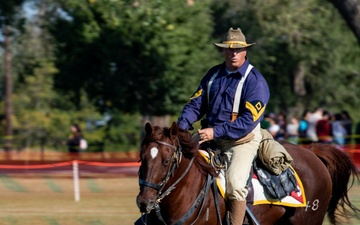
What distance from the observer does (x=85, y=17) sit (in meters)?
27.6

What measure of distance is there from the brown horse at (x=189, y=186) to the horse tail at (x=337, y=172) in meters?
0.32

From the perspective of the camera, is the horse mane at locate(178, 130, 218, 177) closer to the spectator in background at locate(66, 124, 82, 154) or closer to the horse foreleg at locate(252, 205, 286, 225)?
the horse foreleg at locate(252, 205, 286, 225)

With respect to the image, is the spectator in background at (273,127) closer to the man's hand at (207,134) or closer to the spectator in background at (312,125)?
the spectator in background at (312,125)

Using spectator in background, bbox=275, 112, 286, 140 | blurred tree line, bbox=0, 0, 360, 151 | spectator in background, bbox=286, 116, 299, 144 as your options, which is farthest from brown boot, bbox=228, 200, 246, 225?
blurred tree line, bbox=0, 0, 360, 151

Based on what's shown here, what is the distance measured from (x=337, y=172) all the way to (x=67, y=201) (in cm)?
811

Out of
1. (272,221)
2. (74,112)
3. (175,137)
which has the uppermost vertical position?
(175,137)

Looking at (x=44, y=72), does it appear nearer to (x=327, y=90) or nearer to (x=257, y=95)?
(x=327, y=90)

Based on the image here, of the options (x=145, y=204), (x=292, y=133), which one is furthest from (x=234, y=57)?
(x=292, y=133)

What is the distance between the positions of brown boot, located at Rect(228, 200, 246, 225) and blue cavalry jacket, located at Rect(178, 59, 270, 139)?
1.91ft

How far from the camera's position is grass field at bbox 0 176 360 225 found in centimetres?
1279

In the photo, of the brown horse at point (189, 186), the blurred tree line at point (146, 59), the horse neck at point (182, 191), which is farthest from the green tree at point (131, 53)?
the horse neck at point (182, 191)

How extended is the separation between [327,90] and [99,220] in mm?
29622

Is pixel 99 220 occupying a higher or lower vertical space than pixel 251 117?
lower

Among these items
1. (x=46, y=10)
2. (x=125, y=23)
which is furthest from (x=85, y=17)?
(x=46, y=10)
